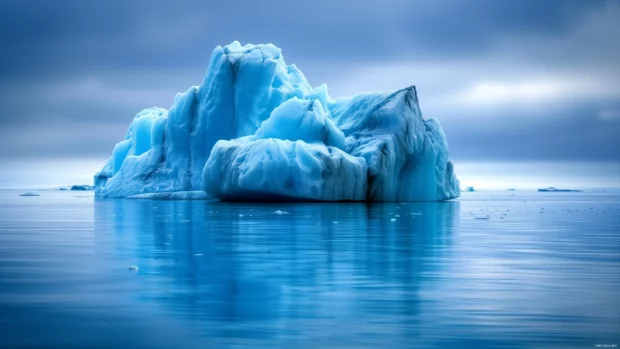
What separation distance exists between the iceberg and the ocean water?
17.7 m

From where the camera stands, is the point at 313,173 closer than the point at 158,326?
No

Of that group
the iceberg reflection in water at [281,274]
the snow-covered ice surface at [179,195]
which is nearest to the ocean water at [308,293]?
the iceberg reflection in water at [281,274]

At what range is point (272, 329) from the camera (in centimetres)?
516

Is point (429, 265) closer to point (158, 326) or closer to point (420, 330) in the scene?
point (420, 330)

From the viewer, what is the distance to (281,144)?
1176 inches

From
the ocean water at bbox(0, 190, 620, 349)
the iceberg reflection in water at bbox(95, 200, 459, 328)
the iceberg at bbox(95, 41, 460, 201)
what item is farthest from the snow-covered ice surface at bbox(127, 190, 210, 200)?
the ocean water at bbox(0, 190, 620, 349)

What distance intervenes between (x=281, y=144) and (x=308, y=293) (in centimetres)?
2330

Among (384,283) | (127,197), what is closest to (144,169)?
(127,197)

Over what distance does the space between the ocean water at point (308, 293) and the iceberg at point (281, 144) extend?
17722 mm

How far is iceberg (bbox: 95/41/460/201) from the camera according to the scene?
30031mm

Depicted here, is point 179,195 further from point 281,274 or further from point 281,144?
point 281,274

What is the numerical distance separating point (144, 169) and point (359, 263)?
106ft

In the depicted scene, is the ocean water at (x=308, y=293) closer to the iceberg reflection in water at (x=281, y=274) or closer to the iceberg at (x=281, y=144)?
the iceberg reflection in water at (x=281, y=274)

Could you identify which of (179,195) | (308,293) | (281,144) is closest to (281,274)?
(308,293)
